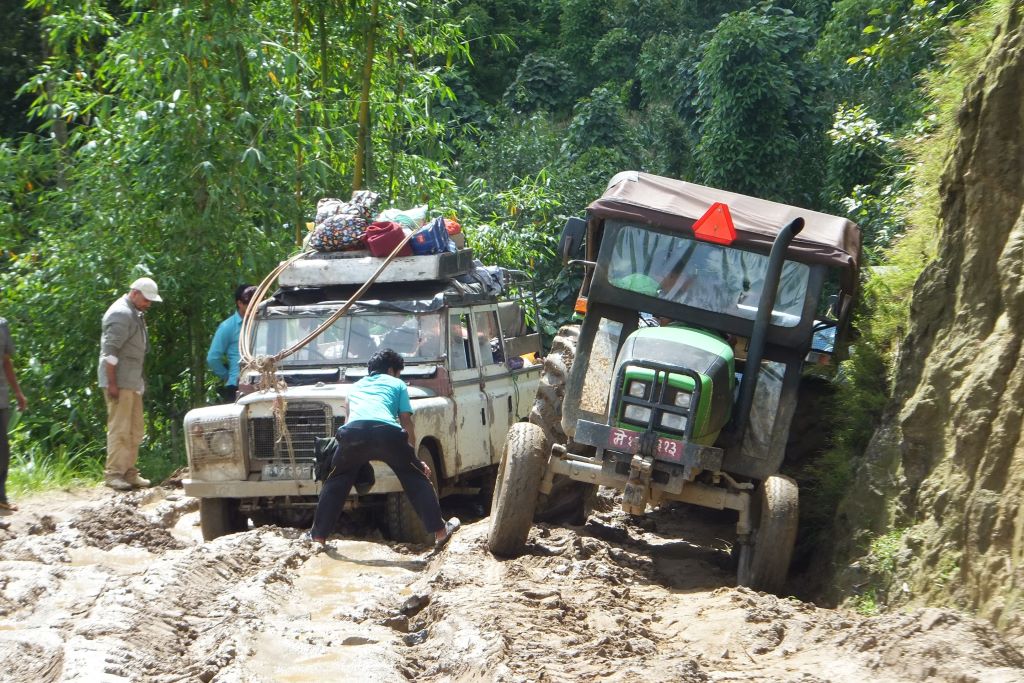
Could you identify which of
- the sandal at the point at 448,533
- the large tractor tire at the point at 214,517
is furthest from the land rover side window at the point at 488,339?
the large tractor tire at the point at 214,517

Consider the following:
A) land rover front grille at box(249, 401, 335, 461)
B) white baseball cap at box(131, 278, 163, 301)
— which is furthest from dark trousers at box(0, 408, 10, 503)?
land rover front grille at box(249, 401, 335, 461)

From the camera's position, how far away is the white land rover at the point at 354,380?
8918 millimetres

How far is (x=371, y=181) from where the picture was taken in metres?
14.7

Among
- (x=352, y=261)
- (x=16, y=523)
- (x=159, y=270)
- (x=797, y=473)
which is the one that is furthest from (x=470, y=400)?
(x=159, y=270)

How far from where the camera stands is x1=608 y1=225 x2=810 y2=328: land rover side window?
810cm

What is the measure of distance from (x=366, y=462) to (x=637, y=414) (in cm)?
207

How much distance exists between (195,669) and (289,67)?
841cm

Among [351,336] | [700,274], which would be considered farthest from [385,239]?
[700,274]

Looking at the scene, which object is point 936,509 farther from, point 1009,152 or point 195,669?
point 195,669

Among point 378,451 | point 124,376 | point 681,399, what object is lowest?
point 124,376

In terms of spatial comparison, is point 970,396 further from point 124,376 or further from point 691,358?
point 124,376

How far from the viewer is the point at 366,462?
28.0 ft

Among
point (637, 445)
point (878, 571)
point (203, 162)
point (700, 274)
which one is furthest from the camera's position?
point (203, 162)

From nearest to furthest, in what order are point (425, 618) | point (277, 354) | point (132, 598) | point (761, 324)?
point (132, 598), point (425, 618), point (761, 324), point (277, 354)
